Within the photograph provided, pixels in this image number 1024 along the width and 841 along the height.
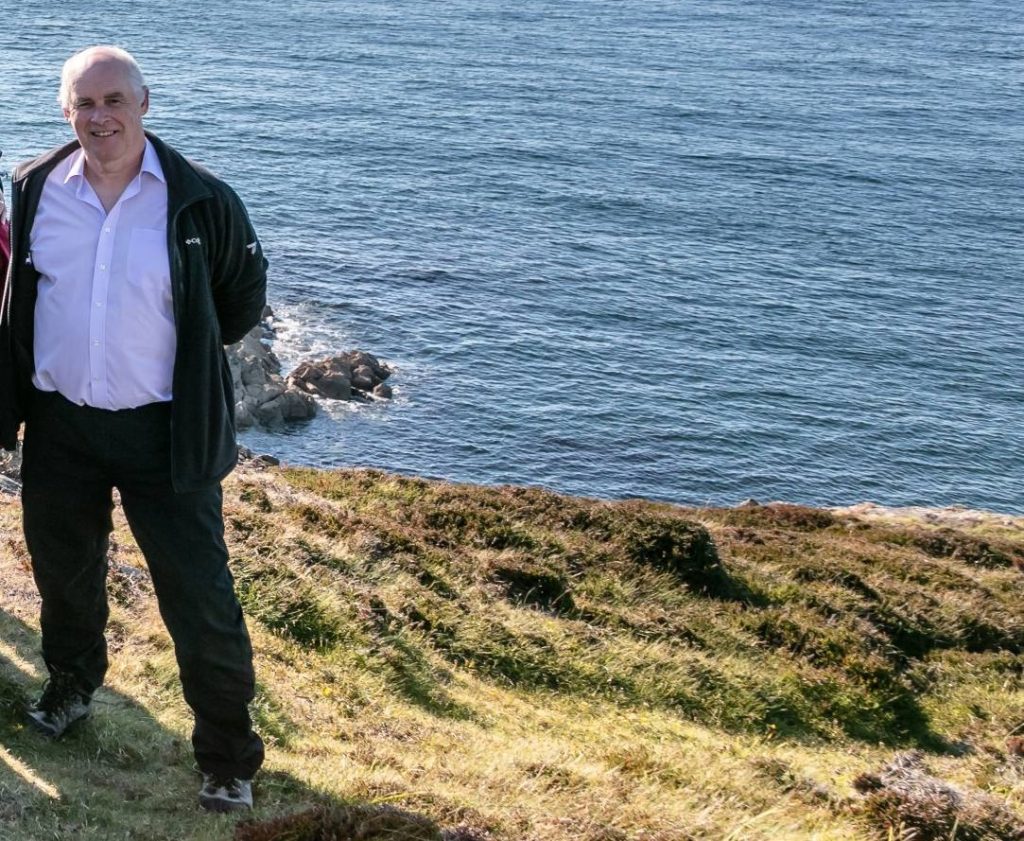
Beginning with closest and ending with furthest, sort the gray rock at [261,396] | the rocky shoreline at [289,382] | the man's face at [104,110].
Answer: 1. the man's face at [104,110]
2. the gray rock at [261,396]
3. the rocky shoreline at [289,382]

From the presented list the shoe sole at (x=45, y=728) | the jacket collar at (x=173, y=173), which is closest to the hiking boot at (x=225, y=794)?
the shoe sole at (x=45, y=728)

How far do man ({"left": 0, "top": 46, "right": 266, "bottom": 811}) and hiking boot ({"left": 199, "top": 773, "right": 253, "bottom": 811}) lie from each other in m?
0.33

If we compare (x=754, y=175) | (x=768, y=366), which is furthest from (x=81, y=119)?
(x=754, y=175)

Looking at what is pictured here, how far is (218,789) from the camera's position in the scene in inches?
262

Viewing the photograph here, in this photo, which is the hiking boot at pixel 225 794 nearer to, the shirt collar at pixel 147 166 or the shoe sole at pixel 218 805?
the shoe sole at pixel 218 805

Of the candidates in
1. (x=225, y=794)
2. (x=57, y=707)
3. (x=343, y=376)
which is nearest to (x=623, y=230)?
(x=343, y=376)

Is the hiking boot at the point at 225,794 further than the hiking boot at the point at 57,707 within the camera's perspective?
No

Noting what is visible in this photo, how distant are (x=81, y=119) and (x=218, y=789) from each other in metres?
3.43

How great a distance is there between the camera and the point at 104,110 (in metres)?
5.78

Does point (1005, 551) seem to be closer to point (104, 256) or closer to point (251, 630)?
point (251, 630)

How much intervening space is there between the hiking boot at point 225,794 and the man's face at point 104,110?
10.4 feet

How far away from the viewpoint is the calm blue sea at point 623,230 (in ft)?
174

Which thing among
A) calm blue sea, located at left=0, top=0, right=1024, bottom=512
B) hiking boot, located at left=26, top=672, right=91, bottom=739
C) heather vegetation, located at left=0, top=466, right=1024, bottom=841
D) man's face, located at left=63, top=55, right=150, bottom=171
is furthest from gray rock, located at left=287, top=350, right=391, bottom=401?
man's face, located at left=63, top=55, right=150, bottom=171

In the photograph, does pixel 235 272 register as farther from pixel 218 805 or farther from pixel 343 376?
pixel 343 376
